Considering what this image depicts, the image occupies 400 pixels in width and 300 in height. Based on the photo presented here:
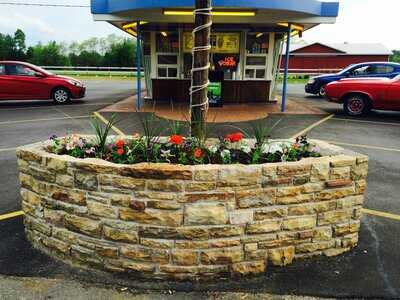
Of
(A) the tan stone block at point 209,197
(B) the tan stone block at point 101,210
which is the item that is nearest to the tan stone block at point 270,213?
(A) the tan stone block at point 209,197

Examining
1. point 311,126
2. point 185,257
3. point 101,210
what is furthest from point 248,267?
point 311,126

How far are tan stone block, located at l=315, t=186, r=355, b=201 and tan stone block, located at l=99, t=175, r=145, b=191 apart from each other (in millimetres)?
1796

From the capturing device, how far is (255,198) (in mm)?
3471

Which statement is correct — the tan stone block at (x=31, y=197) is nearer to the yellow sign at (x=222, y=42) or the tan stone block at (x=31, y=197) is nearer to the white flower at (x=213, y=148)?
the white flower at (x=213, y=148)

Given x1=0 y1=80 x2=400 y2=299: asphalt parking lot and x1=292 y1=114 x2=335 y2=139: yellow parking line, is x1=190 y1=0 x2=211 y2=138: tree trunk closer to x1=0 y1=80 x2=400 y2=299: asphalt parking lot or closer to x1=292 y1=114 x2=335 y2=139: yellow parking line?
x1=0 y1=80 x2=400 y2=299: asphalt parking lot

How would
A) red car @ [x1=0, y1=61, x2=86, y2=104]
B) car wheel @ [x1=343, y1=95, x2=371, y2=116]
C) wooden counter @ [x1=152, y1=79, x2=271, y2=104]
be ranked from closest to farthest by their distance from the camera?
car wheel @ [x1=343, y1=95, x2=371, y2=116]
red car @ [x1=0, y1=61, x2=86, y2=104]
wooden counter @ [x1=152, y1=79, x2=271, y2=104]

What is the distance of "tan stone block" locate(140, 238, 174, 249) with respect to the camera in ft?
11.3

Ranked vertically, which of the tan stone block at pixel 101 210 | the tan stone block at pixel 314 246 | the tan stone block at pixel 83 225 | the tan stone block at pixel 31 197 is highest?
the tan stone block at pixel 101 210

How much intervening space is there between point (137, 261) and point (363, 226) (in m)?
2.90

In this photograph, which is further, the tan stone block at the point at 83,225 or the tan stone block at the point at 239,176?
the tan stone block at the point at 83,225

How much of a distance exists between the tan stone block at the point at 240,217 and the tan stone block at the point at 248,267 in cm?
43

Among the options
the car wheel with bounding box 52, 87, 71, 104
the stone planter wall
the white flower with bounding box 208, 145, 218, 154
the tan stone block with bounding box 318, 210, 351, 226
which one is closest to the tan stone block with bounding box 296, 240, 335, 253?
the stone planter wall

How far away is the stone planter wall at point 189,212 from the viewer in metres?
3.37

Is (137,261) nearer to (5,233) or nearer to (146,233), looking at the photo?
(146,233)
